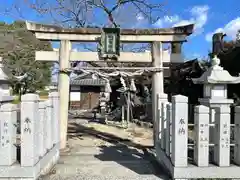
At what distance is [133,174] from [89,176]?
35.7 inches

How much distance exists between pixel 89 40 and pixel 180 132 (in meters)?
4.83

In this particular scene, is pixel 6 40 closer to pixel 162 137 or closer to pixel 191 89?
pixel 191 89

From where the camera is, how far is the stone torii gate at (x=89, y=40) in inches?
351

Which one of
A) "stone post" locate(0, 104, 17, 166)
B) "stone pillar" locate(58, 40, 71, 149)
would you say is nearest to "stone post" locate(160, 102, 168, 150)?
"stone pillar" locate(58, 40, 71, 149)

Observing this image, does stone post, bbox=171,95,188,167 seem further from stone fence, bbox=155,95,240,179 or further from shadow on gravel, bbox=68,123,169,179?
shadow on gravel, bbox=68,123,169,179

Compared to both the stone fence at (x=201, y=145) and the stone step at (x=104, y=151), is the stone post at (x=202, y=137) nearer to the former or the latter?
the stone fence at (x=201, y=145)

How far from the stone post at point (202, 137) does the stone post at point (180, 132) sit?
243 mm

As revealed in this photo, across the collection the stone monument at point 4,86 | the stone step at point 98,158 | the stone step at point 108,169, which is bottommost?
the stone step at point 98,158

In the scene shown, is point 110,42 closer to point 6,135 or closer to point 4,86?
point 4,86

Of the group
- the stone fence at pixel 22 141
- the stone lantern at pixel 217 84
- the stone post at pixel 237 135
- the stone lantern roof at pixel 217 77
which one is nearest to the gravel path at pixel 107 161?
the stone fence at pixel 22 141

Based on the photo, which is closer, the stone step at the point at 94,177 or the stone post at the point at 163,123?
the stone step at the point at 94,177

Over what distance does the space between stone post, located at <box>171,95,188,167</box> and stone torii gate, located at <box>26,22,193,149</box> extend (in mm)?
3503

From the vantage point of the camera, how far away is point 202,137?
213 inches

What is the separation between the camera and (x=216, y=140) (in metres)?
5.48
